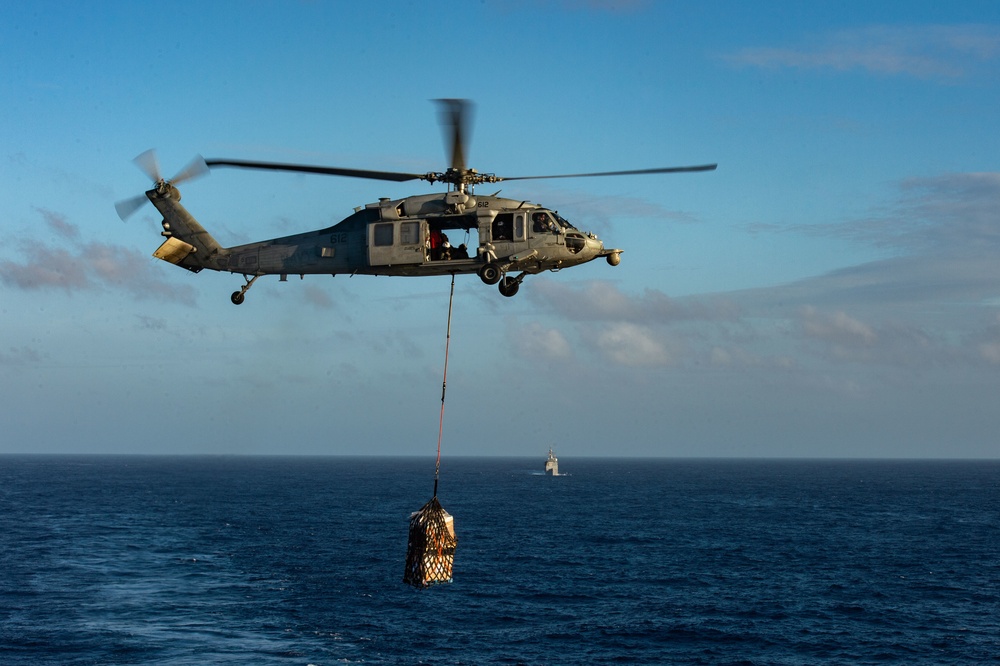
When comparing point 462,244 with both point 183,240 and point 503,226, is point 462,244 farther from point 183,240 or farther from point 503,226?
point 183,240

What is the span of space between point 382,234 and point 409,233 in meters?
0.86

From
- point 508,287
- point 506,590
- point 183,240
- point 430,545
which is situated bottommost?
point 506,590

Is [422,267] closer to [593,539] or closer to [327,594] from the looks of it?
[327,594]

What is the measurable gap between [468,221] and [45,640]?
49449mm

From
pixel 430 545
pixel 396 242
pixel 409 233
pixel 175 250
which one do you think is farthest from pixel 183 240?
pixel 430 545

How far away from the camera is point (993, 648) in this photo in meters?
59.0

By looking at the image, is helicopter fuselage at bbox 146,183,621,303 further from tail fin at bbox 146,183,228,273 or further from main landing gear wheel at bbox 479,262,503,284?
tail fin at bbox 146,183,228,273

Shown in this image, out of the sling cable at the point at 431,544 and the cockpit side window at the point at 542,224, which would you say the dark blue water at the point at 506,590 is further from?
the cockpit side window at the point at 542,224

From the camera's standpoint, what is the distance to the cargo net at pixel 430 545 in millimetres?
25297

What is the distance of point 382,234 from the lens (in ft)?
84.3

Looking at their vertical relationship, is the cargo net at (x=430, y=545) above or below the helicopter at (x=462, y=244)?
below

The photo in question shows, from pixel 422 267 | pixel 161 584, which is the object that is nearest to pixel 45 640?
pixel 161 584

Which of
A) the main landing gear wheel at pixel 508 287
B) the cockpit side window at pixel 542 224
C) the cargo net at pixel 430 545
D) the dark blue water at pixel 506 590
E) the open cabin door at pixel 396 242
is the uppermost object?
the cockpit side window at pixel 542 224

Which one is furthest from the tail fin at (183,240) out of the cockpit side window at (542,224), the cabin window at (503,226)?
the cockpit side window at (542,224)
